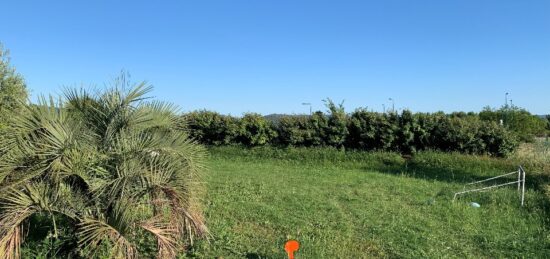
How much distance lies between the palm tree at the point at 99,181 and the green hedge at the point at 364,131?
41.8 ft

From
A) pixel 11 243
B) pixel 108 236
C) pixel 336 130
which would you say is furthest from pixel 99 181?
pixel 336 130

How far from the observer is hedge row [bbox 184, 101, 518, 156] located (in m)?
16.0

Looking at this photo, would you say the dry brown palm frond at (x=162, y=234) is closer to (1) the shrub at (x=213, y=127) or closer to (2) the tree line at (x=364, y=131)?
(2) the tree line at (x=364, y=131)

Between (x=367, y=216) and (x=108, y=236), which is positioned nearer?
(x=108, y=236)

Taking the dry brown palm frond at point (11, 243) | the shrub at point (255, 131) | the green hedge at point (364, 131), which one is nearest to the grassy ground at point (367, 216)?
the dry brown palm frond at point (11, 243)

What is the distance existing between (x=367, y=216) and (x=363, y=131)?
1007 centimetres

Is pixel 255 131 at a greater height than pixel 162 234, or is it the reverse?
pixel 255 131

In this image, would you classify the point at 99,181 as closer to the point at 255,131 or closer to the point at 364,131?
the point at 364,131

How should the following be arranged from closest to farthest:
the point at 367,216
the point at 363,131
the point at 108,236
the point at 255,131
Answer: the point at 108,236
the point at 367,216
the point at 363,131
the point at 255,131

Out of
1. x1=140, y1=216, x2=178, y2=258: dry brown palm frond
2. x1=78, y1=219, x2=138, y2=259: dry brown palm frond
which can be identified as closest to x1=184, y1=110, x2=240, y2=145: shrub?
x1=140, y1=216, x2=178, y2=258: dry brown palm frond

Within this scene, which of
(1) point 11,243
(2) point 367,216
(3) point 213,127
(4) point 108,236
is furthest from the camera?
(3) point 213,127

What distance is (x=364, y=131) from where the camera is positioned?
1714 cm

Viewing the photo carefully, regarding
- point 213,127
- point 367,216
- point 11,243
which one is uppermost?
point 213,127

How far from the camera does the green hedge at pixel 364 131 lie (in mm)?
15977
